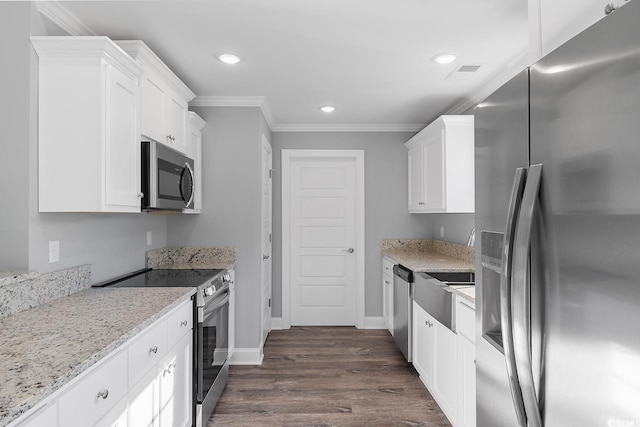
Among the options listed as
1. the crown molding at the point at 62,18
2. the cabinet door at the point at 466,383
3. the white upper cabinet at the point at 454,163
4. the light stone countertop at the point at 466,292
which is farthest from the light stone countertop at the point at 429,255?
the crown molding at the point at 62,18

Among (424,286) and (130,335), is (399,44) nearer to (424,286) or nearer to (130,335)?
(424,286)

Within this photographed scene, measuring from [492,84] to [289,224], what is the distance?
103 inches

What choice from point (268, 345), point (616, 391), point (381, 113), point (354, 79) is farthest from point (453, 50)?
point (268, 345)

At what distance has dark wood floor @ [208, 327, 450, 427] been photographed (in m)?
2.48

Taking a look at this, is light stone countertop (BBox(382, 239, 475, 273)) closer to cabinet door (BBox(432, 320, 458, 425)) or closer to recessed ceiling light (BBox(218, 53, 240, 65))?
cabinet door (BBox(432, 320, 458, 425))

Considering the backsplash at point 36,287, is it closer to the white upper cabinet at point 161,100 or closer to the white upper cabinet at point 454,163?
the white upper cabinet at point 161,100

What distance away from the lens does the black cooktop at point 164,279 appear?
2295mm

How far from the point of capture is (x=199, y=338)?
2236mm

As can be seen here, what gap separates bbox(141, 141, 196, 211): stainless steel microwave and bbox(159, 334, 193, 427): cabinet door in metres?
0.86

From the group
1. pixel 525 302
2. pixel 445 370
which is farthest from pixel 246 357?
pixel 525 302

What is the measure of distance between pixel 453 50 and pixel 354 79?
2.60 feet

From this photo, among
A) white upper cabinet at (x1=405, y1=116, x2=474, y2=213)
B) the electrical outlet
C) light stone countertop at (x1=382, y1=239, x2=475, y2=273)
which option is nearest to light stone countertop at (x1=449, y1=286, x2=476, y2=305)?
light stone countertop at (x1=382, y1=239, x2=475, y2=273)

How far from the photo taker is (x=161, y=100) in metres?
2.54

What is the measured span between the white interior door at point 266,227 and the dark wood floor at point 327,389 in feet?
1.06
